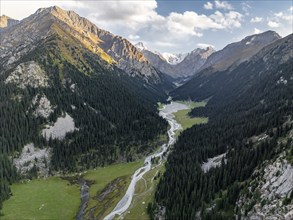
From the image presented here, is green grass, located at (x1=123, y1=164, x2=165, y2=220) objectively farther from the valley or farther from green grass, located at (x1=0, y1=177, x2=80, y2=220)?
green grass, located at (x1=0, y1=177, x2=80, y2=220)

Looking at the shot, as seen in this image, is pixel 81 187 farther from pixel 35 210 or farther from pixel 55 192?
pixel 35 210

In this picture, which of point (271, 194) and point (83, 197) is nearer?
point (271, 194)

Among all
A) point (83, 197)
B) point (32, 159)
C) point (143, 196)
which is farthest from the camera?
point (32, 159)

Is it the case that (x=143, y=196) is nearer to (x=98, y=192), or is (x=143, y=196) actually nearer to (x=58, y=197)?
(x=98, y=192)

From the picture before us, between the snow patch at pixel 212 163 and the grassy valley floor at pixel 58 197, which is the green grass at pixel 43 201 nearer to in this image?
the grassy valley floor at pixel 58 197

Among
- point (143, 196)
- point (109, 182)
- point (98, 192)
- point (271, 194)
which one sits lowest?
point (143, 196)

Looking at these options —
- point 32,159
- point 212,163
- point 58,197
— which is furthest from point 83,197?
point 212,163

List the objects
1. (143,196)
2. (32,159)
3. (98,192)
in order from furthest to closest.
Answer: (32,159) < (98,192) < (143,196)

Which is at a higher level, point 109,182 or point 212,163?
point 212,163

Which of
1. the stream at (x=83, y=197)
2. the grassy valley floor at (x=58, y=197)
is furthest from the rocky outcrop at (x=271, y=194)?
the stream at (x=83, y=197)
